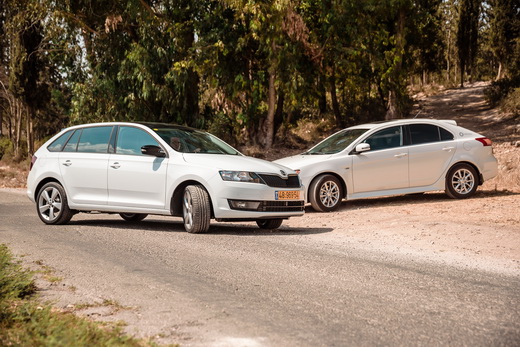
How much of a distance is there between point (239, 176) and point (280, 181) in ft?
2.37

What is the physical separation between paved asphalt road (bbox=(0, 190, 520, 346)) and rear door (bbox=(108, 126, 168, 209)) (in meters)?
0.69

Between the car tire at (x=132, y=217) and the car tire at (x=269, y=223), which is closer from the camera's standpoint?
the car tire at (x=269, y=223)

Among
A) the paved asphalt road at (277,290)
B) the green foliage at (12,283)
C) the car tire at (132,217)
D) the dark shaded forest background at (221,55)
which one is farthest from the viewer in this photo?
the dark shaded forest background at (221,55)

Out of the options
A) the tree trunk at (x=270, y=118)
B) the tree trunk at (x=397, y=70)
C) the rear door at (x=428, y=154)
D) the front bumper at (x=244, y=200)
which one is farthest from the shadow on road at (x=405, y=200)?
the tree trunk at (x=397, y=70)

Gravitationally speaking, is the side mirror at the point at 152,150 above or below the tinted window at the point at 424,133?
below

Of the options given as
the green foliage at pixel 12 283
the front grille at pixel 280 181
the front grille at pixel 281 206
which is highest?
the front grille at pixel 280 181

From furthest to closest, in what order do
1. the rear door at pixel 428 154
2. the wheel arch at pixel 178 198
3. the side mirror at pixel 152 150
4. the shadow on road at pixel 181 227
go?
1. the rear door at pixel 428 154
2. the shadow on road at pixel 181 227
3. the side mirror at pixel 152 150
4. the wheel arch at pixel 178 198

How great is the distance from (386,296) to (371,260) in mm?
2277

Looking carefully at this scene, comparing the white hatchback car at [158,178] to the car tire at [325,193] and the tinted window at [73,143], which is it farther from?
the car tire at [325,193]

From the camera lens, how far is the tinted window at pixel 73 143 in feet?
40.6

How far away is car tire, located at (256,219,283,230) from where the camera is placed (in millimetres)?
11962

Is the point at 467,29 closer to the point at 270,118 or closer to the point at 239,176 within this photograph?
the point at 270,118

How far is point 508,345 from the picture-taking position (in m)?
4.76

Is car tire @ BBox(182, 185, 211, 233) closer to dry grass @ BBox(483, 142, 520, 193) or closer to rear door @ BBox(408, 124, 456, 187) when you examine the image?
rear door @ BBox(408, 124, 456, 187)
